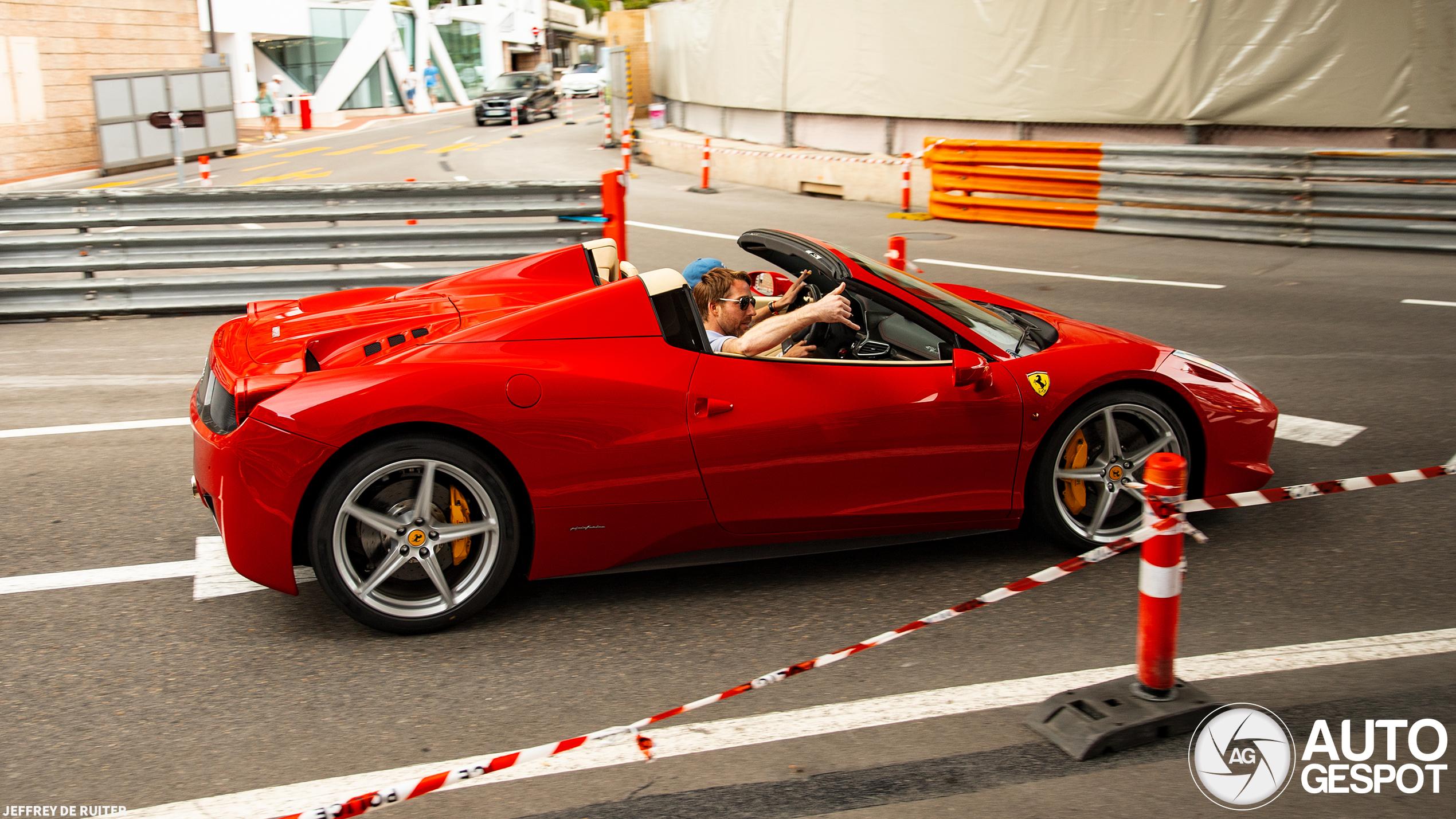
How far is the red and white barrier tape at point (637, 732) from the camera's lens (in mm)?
2787

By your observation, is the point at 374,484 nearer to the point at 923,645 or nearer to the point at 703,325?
→ the point at 703,325

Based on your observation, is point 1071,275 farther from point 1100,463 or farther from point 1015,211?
point 1100,463

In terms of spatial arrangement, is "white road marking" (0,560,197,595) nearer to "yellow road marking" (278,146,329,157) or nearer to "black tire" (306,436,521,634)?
"black tire" (306,436,521,634)

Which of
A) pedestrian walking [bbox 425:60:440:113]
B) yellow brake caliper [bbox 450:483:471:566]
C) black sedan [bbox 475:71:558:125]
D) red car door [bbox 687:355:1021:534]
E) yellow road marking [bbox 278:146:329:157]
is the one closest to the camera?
yellow brake caliper [bbox 450:483:471:566]

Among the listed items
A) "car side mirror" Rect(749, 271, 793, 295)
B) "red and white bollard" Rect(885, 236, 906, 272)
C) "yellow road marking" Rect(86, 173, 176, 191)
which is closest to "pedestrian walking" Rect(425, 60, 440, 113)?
"yellow road marking" Rect(86, 173, 176, 191)

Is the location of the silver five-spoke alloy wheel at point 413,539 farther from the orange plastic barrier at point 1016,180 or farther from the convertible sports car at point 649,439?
the orange plastic barrier at point 1016,180

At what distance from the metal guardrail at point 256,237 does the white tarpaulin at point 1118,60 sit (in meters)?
8.89

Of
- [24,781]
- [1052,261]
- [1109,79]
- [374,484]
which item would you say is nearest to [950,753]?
[374,484]

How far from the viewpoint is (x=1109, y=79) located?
15.5 metres

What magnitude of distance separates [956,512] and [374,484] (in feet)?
6.68

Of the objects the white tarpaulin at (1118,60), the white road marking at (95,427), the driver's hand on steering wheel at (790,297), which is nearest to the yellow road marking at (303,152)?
the white tarpaulin at (1118,60)

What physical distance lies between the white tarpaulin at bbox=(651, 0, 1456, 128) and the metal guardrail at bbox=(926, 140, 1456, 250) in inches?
56.8

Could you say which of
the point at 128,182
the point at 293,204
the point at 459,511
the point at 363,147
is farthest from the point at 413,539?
the point at 363,147

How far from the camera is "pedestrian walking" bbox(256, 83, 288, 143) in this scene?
A: 3656 centimetres
